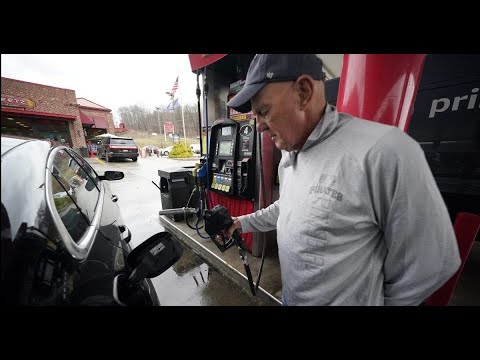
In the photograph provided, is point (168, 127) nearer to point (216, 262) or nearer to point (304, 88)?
point (216, 262)

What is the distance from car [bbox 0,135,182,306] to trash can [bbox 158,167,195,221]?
9.12 feet

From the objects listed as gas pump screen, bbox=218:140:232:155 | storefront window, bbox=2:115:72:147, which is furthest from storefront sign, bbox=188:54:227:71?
storefront window, bbox=2:115:72:147

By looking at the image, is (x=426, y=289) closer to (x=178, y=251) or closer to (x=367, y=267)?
(x=367, y=267)

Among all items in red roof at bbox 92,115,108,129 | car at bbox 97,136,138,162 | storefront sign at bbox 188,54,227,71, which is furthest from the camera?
red roof at bbox 92,115,108,129

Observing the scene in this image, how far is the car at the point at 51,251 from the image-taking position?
0.68m

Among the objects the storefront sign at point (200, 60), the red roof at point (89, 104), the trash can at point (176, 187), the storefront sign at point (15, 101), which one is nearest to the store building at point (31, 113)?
the storefront sign at point (15, 101)

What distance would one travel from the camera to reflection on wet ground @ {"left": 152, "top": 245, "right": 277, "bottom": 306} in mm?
2316

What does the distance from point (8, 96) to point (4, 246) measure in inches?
17.2

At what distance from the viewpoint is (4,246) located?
61 cm

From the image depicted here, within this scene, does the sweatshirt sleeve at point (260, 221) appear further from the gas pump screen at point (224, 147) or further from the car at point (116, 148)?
the car at point (116, 148)

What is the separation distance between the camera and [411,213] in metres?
0.71

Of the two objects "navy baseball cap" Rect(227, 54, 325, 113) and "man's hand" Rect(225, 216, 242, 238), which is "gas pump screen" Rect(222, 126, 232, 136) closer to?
"man's hand" Rect(225, 216, 242, 238)

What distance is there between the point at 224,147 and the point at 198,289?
1.93 metres
